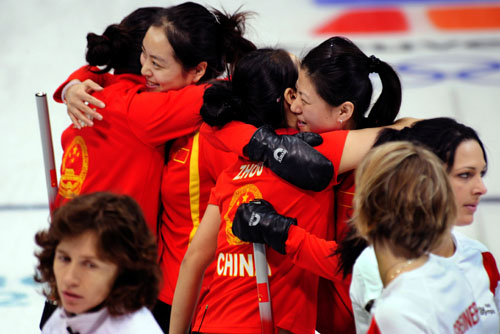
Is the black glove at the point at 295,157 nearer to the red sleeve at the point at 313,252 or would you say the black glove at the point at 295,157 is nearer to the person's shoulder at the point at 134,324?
the red sleeve at the point at 313,252

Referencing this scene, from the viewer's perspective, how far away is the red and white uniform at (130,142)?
264 centimetres

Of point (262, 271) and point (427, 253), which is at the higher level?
point (427, 253)

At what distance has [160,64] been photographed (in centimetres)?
275

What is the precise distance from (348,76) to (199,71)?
26.1 inches

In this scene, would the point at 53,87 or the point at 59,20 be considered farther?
the point at 59,20

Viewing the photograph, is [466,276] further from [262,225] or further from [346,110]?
[346,110]

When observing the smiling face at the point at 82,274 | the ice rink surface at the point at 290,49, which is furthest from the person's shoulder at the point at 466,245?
the ice rink surface at the point at 290,49

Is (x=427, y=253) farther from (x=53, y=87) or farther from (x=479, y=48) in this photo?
(x=479, y=48)

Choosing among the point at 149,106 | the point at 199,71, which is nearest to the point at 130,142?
the point at 149,106

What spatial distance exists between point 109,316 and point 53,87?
4127 millimetres

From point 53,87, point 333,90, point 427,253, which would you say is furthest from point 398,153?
point 53,87

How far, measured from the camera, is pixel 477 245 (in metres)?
2.05

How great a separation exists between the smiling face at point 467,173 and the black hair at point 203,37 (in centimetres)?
103

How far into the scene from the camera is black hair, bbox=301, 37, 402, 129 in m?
2.35
